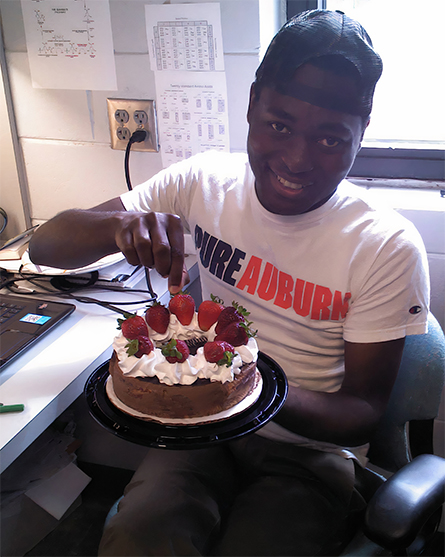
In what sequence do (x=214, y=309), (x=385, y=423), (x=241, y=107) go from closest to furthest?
(x=214, y=309) → (x=385, y=423) → (x=241, y=107)

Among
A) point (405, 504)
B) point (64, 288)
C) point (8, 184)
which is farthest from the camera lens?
point (8, 184)

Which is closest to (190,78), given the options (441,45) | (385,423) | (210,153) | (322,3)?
(210,153)

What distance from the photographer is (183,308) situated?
991mm

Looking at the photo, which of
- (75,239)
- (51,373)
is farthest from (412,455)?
(75,239)

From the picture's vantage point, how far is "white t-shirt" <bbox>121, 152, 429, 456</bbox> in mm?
997

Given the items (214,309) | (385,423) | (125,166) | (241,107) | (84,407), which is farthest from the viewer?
(84,407)

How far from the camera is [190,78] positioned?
4.82 ft

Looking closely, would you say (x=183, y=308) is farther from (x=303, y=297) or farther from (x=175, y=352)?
(x=303, y=297)

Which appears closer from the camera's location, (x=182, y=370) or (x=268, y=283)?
(x=182, y=370)

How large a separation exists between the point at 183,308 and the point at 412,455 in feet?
2.03

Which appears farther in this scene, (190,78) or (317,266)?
(190,78)

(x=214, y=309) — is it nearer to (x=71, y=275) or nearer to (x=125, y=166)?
(x=71, y=275)

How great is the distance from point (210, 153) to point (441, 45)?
0.83m

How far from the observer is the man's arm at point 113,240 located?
3.30ft
